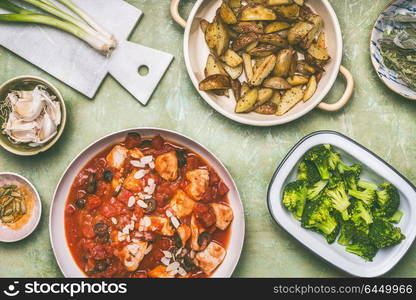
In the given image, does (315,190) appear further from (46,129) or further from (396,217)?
(46,129)

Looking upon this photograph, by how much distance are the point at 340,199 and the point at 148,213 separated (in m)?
1.10

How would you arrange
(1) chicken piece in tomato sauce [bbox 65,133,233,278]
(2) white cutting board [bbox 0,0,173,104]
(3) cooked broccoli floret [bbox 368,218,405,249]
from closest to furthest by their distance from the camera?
(3) cooked broccoli floret [bbox 368,218,405,249]
(1) chicken piece in tomato sauce [bbox 65,133,233,278]
(2) white cutting board [bbox 0,0,173,104]

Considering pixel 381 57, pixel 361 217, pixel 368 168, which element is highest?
pixel 381 57

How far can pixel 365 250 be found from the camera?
2.23m

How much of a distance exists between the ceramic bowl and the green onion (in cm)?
153

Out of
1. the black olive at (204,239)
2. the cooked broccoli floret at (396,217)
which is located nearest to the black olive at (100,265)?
the black olive at (204,239)

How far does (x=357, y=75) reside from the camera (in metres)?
2.40

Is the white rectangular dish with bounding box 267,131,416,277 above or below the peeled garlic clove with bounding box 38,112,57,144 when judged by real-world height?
above

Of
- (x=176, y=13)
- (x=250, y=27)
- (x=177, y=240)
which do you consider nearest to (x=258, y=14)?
(x=250, y=27)

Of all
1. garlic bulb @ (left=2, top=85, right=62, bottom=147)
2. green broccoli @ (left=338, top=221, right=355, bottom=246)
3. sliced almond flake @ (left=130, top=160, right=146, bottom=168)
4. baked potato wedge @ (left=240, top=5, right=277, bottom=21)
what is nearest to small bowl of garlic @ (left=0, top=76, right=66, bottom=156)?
garlic bulb @ (left=2, top=85, right=62, bottom=147)

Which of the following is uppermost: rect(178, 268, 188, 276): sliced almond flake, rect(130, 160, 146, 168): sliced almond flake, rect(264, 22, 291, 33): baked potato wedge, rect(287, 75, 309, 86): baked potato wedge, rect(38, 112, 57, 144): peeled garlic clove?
rect(264, 22, 291, 33): baked potato wedge

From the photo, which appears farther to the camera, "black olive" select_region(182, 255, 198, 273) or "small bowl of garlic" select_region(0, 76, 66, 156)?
"black olive" select_region(182, 255, 198, 273)

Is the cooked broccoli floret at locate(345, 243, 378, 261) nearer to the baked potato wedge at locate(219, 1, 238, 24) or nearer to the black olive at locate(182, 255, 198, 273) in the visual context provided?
the black olive at locate(182, 255, 198, 273)

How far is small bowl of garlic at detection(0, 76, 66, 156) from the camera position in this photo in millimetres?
2145
